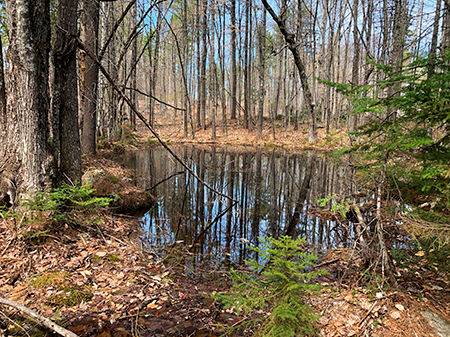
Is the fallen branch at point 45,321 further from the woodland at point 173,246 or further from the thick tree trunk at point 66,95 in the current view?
the thick tree trunk at point 66,95

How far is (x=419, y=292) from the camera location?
2744 millimetres

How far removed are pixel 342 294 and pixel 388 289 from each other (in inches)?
18.7

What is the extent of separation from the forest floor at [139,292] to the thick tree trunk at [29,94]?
72cm

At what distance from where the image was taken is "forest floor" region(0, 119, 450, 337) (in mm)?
2410

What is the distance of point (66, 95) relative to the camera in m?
3.85

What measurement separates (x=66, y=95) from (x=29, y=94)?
2.01ft

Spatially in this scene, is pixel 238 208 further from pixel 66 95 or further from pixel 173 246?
pixel 66 95

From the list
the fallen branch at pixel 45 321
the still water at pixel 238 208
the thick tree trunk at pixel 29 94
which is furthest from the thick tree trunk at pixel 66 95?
the fallen branch at pixel 45 321

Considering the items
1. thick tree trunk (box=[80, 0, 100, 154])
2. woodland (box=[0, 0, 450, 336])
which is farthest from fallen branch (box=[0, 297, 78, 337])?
thick tree trunk (box=[80, 0, 100, 154])

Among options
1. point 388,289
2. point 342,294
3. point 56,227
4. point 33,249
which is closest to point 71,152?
point 56,227

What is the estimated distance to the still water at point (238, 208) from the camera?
4754mm

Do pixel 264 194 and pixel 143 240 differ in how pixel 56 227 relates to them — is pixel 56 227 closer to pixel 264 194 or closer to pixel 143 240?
pixel 143 240

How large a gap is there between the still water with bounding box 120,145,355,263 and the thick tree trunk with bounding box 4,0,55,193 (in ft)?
6.97

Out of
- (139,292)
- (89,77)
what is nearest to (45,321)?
(139,292)
